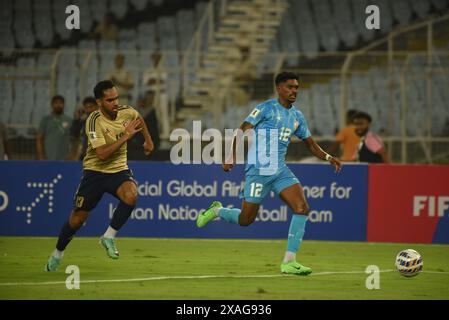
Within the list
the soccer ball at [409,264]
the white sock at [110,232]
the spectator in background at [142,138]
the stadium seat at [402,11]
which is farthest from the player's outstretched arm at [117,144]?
the stadium seat at [402,11]

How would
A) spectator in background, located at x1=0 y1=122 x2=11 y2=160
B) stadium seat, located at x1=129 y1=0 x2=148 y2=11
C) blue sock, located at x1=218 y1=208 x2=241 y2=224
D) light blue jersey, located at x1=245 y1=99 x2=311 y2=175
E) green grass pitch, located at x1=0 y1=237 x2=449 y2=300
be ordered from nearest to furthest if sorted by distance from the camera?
green grass pitch, located at x1=0 y1=237 x2=449 y2=300, light blue jersey, located at x1=245 y1=99 x2=311 y2=175, blue sock, located at x1=218 y1=208 x2=241 y2=224, spectator in background, located at x1=0 y1=122 x2=11 y2=160, stadium seat, located at x1=129 y1=0 x2=148 y2=11

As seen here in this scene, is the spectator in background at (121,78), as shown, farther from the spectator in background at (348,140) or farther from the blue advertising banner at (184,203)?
the spectator in background at (348,140)

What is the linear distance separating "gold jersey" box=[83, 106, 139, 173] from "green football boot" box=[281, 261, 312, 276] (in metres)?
2.36

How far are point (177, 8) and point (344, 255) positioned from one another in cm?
1446

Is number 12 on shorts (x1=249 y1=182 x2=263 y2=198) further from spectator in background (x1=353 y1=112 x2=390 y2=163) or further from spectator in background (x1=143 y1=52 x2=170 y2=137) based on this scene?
spectator in background (x1=143 y1=52 x2=170 y2=137)

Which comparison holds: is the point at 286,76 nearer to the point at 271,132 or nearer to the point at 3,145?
the point at 271,132

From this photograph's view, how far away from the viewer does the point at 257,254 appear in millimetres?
14758

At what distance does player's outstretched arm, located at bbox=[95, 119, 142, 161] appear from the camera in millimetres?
11617

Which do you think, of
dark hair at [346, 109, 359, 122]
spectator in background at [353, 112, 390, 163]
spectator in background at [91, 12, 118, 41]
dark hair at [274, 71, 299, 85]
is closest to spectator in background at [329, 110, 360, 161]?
dark hair at [346, 109, 359, 122]

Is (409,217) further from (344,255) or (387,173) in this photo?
(344,255)

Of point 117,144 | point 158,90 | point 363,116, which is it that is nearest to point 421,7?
point 363,116

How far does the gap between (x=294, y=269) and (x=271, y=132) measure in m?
1.70

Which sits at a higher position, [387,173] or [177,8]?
[177,8]
